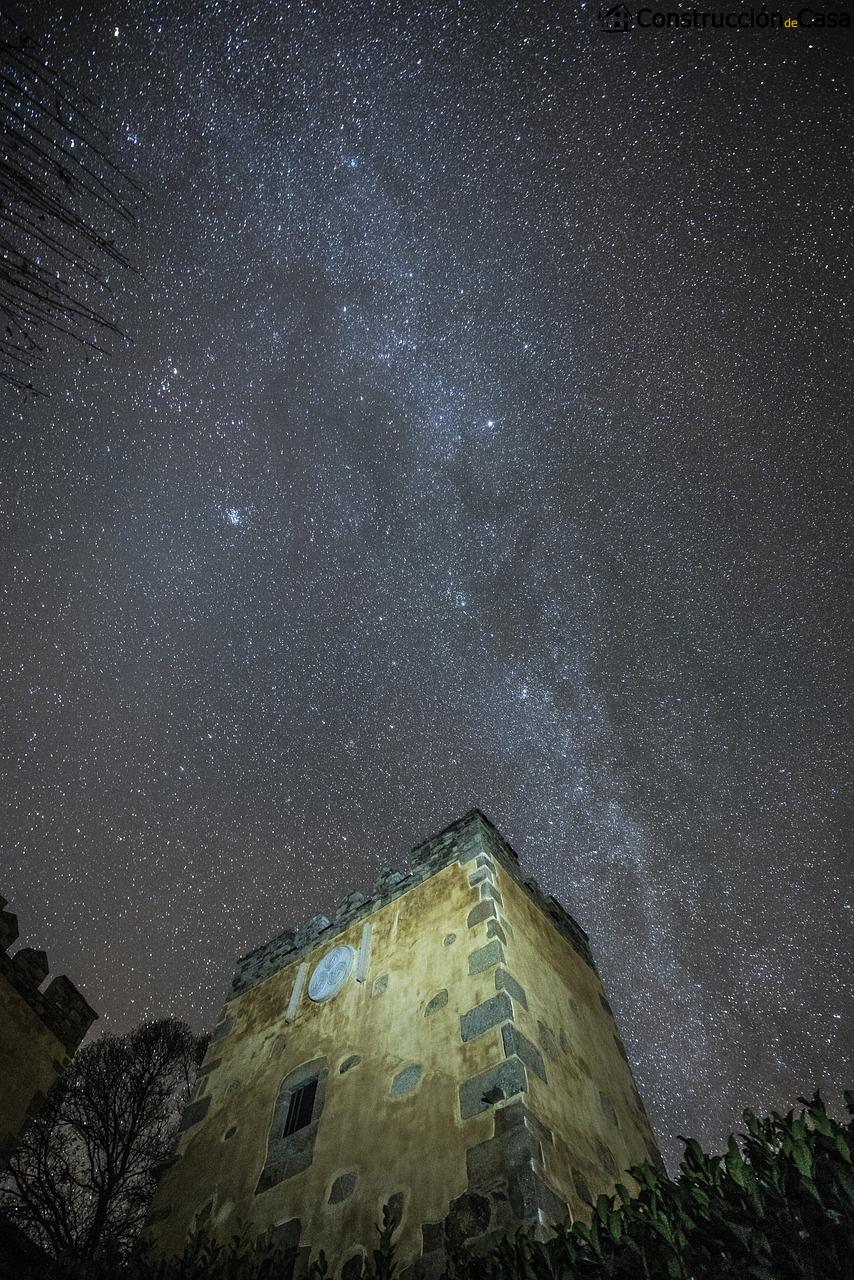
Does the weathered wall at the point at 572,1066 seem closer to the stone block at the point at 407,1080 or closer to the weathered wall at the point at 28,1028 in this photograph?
the stone block at the point at 407,1080

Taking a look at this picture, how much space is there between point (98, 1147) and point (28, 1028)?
312 inches

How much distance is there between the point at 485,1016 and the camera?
6.81 meters

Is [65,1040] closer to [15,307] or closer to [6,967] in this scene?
[6,967]

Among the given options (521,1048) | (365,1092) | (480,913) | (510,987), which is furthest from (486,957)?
(365,1092)

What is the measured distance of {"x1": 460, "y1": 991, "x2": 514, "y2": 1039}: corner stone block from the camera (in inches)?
264

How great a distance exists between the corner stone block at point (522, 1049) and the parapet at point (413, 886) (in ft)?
8.65

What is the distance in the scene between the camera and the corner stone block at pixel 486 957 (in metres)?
7.32

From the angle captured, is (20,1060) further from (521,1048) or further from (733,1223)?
(733,1223)

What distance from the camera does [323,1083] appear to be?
7.73 meters

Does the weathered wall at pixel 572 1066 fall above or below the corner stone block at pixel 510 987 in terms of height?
below

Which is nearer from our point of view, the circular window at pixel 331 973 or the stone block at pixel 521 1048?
the stone block at pixel 521 1048

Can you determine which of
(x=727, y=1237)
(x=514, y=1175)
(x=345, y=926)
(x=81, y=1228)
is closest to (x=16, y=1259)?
(x=345, y=926)

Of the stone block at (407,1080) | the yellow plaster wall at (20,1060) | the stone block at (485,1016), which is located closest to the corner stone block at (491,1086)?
the stone block at (485,1016)

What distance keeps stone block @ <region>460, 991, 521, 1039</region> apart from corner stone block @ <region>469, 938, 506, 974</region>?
40 cm
